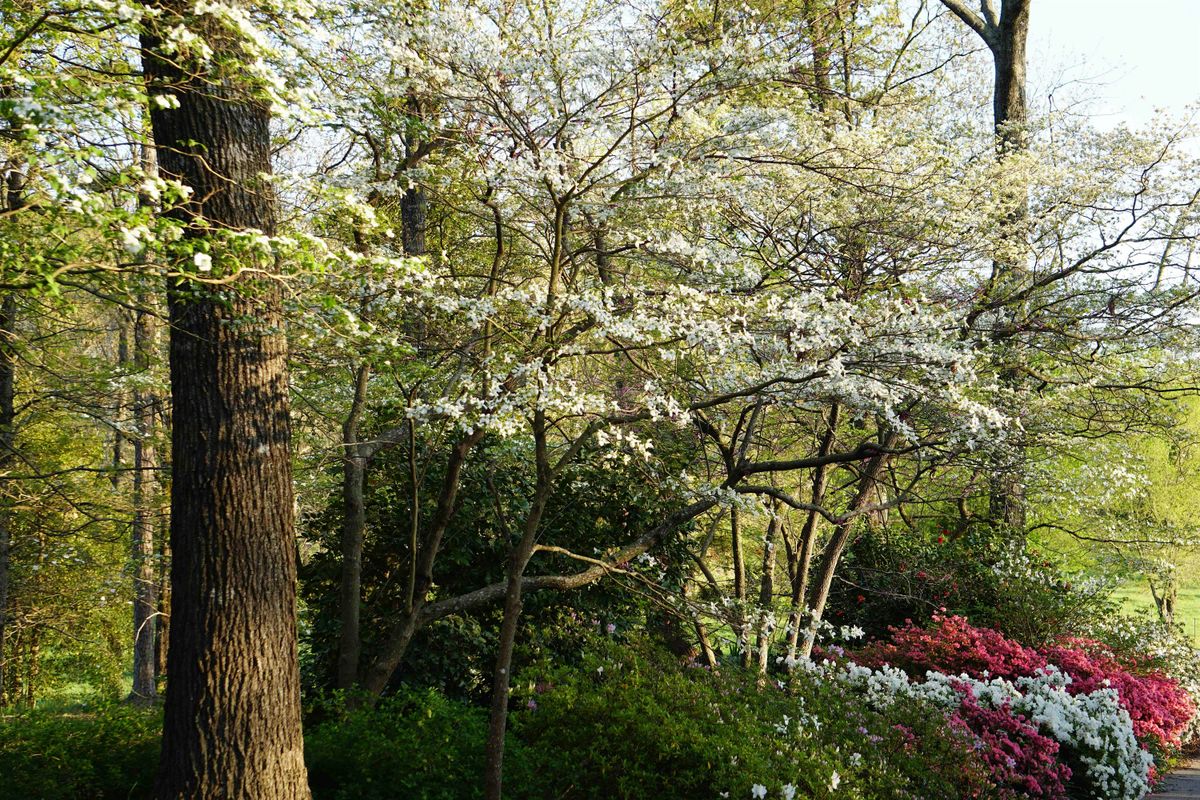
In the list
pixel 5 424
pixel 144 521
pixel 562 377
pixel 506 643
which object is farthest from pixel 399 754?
pixel 144 521

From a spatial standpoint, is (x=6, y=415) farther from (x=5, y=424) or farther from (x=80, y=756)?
(x=80, y=756)

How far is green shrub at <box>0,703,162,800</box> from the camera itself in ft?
14.3

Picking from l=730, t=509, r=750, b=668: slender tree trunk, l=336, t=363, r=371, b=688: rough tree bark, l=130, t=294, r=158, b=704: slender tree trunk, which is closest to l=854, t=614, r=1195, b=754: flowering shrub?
l=730, t=509, r=750, b=668: slender tree trunk

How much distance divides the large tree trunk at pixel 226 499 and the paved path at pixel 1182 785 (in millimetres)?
7079

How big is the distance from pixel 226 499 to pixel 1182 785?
8457 mm

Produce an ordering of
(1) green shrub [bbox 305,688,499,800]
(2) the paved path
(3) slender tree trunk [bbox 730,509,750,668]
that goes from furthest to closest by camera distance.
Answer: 1. (2) the paved path
2. (3) slender tree trunk [bbox 730,509,750,668]
3. (1) green shrub [bbox 305,688,499,800]

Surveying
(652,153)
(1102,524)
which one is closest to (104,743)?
(652,153)

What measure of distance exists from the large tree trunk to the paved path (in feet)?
23.2

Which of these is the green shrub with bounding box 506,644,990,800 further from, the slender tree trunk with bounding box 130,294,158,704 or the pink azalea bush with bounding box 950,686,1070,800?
the slender tree trunk with bounding box 130,294,158,704

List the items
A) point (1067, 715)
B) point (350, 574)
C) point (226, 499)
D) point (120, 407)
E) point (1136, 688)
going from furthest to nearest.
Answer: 1. point (1136, 688)
2. point (120, 407)
3. point (1067, 715)
4. point (350, 574)
5. point (226, 499)

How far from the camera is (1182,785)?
25.2 feet

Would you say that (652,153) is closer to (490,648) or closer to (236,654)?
(236,654)

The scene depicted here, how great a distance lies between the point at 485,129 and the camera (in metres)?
5.36

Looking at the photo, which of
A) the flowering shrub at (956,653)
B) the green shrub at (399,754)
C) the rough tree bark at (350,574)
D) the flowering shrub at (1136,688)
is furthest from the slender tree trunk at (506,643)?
the flowering shrub at (1136,688)
